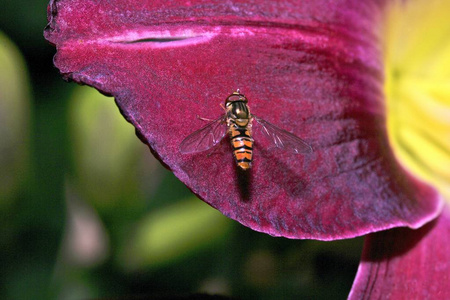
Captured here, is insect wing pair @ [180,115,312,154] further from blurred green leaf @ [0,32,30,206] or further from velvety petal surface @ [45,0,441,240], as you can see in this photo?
blurred green leaf @ [0,32,30,206]

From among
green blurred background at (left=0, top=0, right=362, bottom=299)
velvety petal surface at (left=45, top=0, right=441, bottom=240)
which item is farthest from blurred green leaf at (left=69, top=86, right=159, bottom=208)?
velvety petal surface at (left=45, top=0, right=441, bottom=240)

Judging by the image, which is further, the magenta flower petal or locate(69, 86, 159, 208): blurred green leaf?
locate(69, 86, 159, 208): blurred green leaf

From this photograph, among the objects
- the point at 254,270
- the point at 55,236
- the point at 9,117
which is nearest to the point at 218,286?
the point at 254,270

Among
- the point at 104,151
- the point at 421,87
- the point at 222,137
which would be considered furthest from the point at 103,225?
the point at 421,87

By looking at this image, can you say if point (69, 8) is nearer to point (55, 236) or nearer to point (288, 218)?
point (288, 218)

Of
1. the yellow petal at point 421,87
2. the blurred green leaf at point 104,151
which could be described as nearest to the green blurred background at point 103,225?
the blurred green leaf at point 104,151

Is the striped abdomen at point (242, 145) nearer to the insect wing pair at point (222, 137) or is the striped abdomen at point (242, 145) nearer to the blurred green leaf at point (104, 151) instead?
the insect wing pair at point (222, 137)

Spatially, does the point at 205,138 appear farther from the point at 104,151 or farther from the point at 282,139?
the point at 104,151

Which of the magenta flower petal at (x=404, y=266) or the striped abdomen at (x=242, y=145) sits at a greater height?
the striped abdomen at (x=242, y=145)
